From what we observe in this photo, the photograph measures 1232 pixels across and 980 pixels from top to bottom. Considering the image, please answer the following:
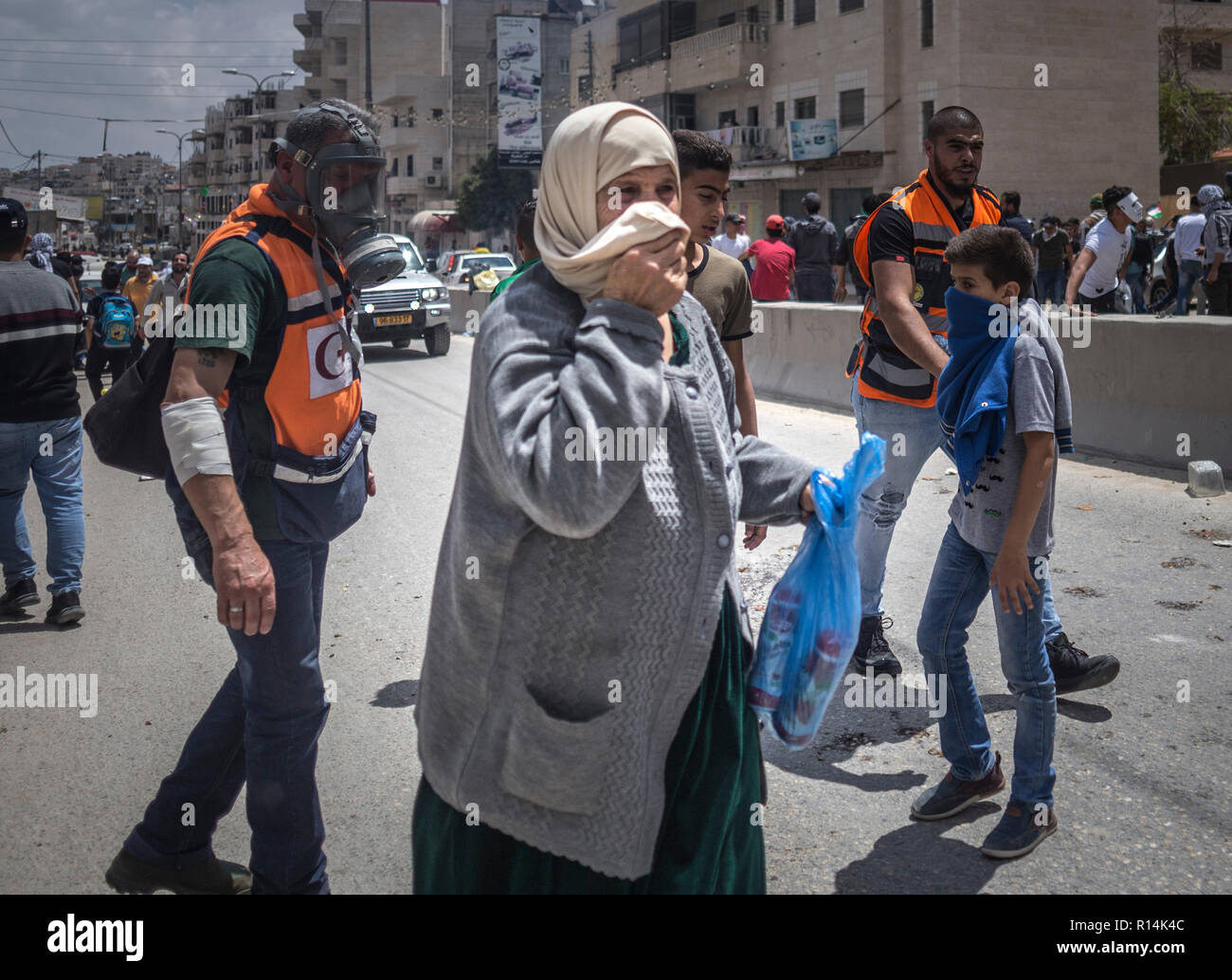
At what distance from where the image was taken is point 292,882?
10.2 ft

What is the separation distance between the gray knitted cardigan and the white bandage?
2.89 feet

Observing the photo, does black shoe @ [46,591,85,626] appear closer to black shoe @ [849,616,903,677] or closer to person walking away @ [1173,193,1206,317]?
black shoe @ [849,616,903,677]

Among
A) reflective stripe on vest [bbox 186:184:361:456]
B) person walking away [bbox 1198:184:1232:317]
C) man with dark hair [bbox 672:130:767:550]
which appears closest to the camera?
reflective stripe on vest [bbox 186:184:361:456]

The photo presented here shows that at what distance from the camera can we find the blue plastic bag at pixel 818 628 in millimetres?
2357

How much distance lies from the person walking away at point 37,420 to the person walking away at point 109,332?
8883mm

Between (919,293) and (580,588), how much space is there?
3.35 metres

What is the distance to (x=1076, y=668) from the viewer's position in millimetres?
Result: 4742

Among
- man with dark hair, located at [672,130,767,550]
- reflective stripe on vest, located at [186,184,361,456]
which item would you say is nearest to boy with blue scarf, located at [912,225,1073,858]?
man with dark hair, located at [672,130,767,550]

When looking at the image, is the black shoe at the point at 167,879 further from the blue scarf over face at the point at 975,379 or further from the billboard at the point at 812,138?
the billboard at the point at 812,138

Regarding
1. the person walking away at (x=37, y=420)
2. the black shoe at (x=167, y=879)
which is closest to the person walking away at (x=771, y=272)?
the person walking away at (x=37, y=420)

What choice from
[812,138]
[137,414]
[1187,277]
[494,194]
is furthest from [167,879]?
[494,194]

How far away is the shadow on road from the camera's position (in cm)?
347
